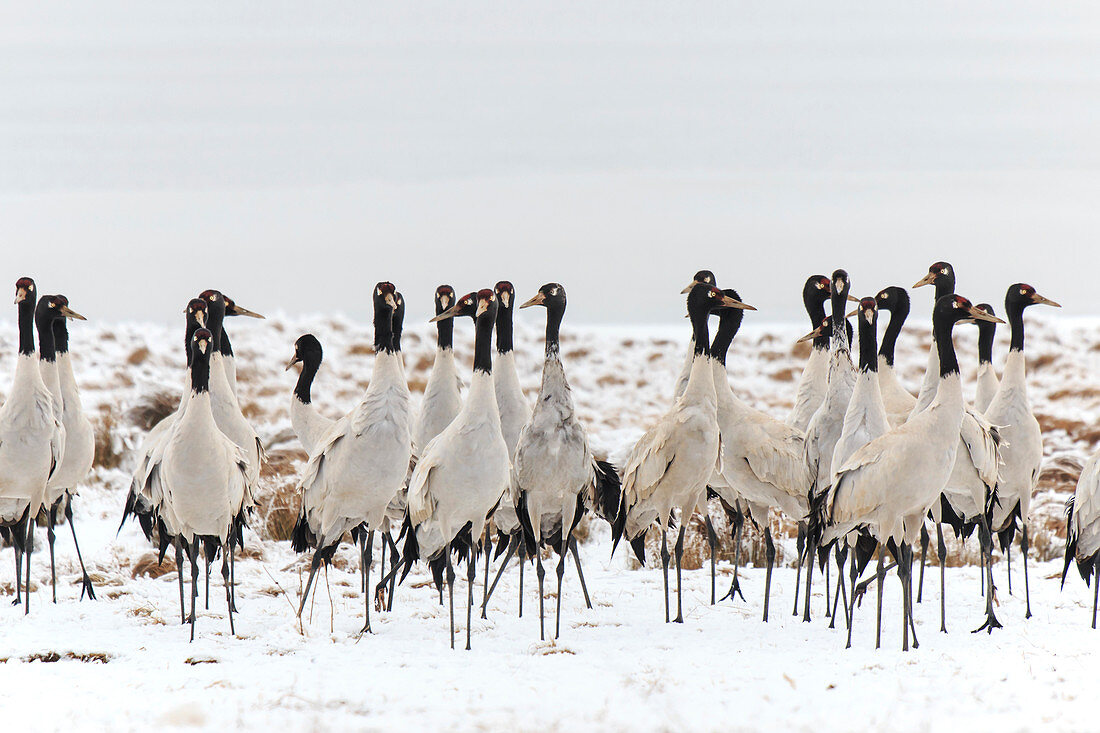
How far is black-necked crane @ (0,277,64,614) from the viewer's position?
747 centimetres

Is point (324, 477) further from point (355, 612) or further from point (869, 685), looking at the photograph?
point (869, 685)

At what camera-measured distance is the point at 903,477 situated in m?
5.96

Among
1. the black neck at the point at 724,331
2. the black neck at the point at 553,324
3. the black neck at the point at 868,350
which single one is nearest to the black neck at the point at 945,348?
the black neck at the point at 868,350

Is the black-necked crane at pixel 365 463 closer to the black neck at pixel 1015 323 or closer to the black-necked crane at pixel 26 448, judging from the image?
the black-necked crane at pixel 26 448

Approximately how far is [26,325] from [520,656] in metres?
5.31

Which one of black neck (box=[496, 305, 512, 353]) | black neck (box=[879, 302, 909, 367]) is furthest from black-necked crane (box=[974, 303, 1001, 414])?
black neck (box=[496, 305, 512, 353])

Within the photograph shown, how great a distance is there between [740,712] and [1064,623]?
12.5 feet

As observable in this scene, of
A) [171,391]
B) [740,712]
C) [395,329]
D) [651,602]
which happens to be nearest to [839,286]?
[651,602]

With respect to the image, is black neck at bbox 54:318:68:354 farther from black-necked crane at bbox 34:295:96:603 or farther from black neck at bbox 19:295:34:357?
black neck at bbox 19:295:34:357

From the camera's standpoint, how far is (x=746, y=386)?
2931cm

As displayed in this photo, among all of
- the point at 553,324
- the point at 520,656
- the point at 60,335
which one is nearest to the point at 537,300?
the point at 553,324

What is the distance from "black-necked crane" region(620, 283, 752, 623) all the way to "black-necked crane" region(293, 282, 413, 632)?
1.71 metres

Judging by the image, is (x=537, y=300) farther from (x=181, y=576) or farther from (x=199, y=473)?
(x=181, y=576)

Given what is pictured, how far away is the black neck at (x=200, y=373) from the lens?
669 centimetres
